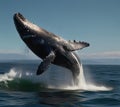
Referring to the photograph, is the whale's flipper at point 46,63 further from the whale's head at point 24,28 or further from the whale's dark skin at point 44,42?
the whale's head at point 24,28

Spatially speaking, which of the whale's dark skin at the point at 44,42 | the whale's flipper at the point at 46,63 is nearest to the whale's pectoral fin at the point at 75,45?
the whale's dark skin at the point at 44,42

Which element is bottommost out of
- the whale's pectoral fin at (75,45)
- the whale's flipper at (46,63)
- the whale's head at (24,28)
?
the whale's flipper at (46,63)

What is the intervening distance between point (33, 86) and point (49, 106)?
865 cm

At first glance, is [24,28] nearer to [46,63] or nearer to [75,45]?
[46,63]

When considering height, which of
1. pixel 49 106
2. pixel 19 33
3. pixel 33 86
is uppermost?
pixel 19 33

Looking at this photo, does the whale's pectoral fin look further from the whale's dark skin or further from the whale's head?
the whale's head

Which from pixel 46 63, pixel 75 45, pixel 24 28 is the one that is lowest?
pixel 46 63

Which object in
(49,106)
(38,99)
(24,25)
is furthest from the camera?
(24,25)

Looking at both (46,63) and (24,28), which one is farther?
(24,28)

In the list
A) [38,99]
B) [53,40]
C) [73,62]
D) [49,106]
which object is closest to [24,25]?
[53,40]

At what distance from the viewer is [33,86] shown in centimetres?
2778

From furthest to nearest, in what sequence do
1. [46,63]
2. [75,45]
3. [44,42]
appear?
[75,45] < [44,42] < [46,63]

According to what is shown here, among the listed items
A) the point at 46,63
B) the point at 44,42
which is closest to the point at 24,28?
the point at 44,42

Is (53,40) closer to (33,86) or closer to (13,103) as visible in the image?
(33,86)
